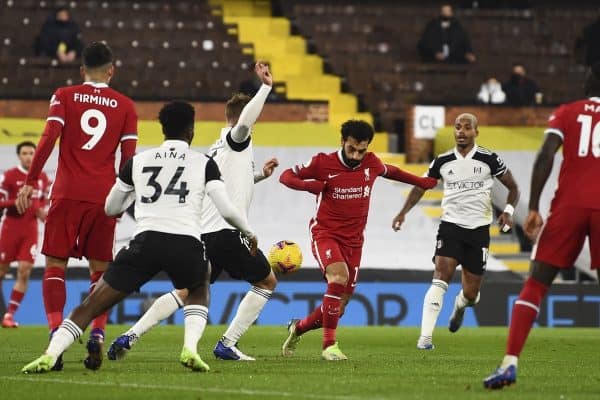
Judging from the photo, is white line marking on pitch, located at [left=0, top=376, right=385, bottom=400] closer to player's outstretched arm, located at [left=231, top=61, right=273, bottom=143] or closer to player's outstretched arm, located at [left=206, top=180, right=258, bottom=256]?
player's outstretched arm, located at [left=206, top=180, right=258, bottom=256]

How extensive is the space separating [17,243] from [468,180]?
720cm

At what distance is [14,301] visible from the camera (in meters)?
19.0

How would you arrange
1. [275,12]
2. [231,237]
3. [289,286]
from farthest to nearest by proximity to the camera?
1. [275,12]
2. [289,286]
3. [231,237]

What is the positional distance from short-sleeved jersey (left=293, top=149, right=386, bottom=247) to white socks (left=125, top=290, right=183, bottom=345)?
5.16 feet

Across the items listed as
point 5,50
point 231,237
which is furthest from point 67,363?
point 5,50

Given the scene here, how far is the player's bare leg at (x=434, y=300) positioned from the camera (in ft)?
47.2

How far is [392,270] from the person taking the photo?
21844mm

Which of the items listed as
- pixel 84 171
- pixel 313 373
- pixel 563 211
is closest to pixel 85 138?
pixel 84 171

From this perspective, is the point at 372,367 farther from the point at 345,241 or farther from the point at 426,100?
the point at 426,100

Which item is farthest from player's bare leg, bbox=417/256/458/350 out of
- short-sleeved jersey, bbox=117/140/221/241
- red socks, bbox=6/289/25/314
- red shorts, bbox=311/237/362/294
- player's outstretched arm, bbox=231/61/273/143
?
red socks, bbox=6/289/25/314

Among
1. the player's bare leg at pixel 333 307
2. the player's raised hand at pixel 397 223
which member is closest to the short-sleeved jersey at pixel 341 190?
the player's bare leg at pixel 333 307

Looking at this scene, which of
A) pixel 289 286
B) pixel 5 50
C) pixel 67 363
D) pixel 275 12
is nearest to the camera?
pixel 67 363

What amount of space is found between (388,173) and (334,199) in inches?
20.7

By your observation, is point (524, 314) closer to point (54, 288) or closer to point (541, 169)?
point (541, 169)
